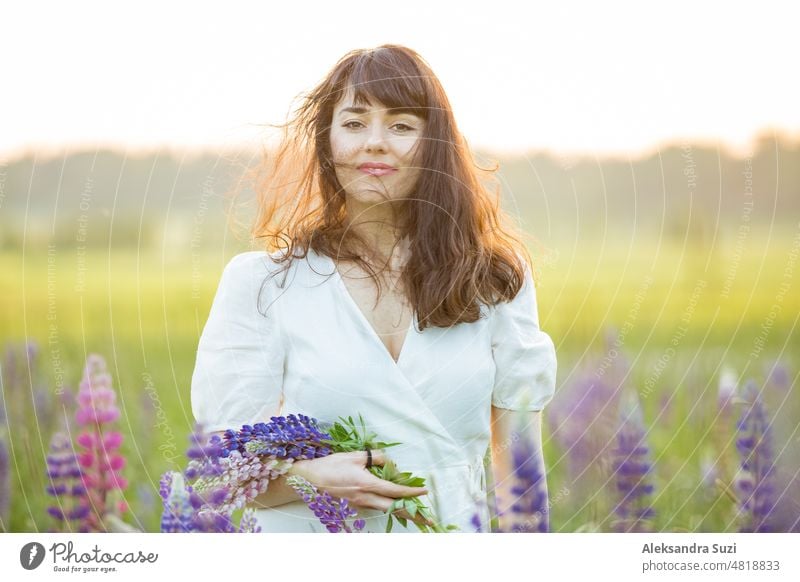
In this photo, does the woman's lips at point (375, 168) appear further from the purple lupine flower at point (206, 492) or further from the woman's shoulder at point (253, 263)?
the purple lupine flower at point (206, 492)

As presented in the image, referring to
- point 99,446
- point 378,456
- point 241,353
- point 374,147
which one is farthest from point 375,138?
point 99,446

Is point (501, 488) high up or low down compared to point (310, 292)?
down

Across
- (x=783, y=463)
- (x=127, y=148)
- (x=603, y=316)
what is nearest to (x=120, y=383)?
(x=127, y=148)

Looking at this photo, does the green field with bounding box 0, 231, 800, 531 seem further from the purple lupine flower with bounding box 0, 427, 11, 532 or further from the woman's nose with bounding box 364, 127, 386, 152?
the woman's nose with bounding box 364, 127, 386, 152

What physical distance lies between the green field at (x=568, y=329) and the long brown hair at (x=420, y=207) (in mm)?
286

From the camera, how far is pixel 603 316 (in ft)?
6.73

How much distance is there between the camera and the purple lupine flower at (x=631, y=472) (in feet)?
5.42

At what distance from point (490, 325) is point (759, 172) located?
0.68m

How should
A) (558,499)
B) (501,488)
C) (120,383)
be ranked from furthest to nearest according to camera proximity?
(120,383)
(558,499)
(501,488)

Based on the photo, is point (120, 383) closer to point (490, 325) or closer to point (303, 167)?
point (303, 167)

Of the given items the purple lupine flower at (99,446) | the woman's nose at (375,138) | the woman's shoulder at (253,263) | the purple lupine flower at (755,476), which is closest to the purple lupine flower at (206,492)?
the purple lupine flower at (99,446)

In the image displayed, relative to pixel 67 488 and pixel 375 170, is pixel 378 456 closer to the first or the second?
pixel 375 170

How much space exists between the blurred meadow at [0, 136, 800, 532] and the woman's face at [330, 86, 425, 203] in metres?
0.33

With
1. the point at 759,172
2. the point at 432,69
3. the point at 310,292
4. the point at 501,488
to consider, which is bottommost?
the point at 501,488
